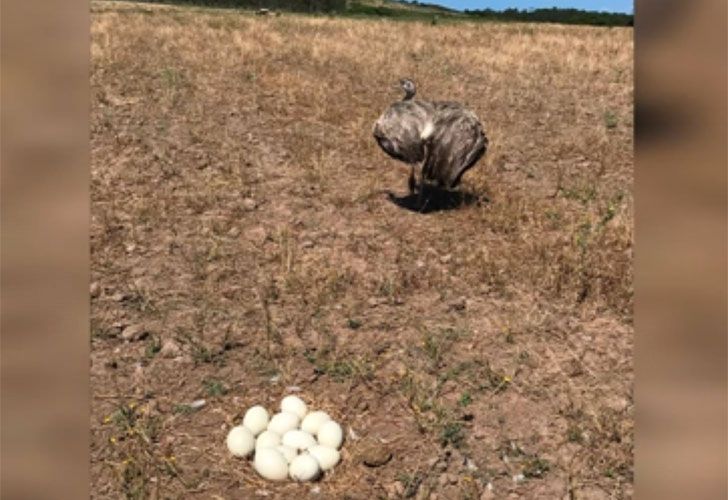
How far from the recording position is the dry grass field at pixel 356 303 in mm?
3725

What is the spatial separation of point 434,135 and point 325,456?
3.46 meters

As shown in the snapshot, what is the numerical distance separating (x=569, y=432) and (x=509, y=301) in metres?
1.45

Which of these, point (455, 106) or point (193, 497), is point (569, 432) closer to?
point (193, 497)

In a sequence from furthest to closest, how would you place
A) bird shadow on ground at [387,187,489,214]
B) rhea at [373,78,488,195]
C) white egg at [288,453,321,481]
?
bird shadow on ground at [387,187,489,214] < rhea at [373,78,488,195] < white egg at [288,453,321,481]

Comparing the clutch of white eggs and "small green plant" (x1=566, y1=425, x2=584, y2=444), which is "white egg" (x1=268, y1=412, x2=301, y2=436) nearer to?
A: the clutch of white eggs

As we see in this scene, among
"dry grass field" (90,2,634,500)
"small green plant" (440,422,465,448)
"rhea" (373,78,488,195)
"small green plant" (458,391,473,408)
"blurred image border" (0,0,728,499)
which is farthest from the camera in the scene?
"rhea" (373,78,488,195)

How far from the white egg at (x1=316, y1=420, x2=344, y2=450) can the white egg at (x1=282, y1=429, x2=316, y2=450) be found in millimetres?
52

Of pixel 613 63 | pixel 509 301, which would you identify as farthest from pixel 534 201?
pixel 613 63

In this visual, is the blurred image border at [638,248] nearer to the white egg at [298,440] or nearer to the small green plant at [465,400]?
the white egg at [298,440]

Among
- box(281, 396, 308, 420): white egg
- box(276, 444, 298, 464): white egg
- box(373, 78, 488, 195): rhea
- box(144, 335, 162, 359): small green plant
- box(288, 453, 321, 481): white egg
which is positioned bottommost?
box(288, 453, 321, 481): white egg

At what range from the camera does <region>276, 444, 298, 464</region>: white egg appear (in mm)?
3705

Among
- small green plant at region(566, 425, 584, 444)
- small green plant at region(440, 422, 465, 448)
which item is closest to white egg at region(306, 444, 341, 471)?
small green plant at region(440, 422, 465, 448)
